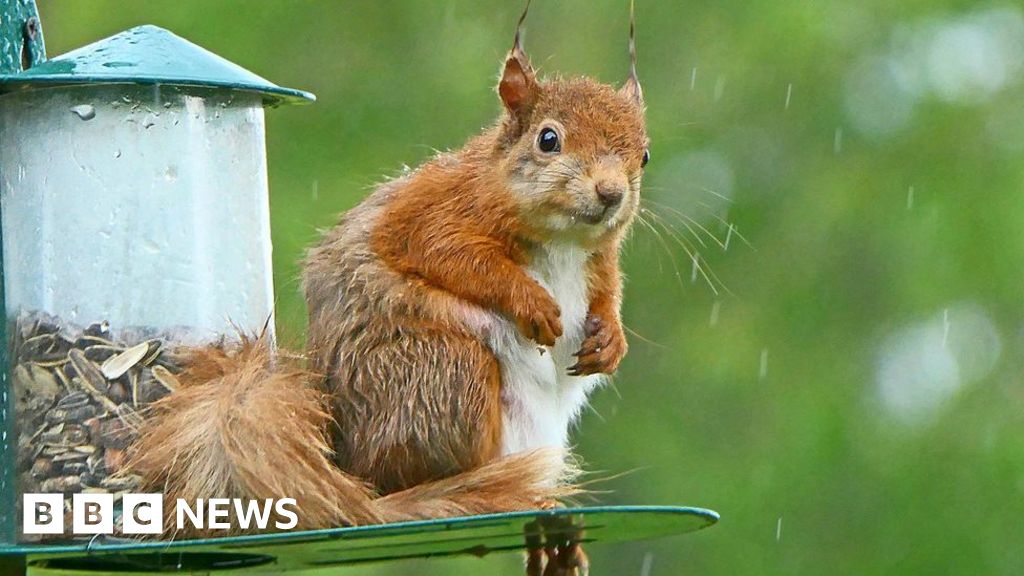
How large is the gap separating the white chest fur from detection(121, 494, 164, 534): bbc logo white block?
81 centimetres

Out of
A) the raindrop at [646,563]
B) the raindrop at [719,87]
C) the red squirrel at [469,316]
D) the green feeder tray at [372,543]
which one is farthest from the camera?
the raindrop at [646,563]

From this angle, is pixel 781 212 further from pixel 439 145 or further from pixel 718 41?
pixel 439 145

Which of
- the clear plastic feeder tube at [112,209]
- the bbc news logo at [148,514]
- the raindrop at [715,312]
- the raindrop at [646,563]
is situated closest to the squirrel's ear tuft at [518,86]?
the clear plastic feeder tube at [112,209]

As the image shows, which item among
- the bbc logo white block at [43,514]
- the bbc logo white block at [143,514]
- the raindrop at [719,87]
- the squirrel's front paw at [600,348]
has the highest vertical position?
the raindrop at [719,87]

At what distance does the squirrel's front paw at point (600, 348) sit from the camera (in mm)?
4125

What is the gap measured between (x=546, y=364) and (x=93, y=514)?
1.06 meters

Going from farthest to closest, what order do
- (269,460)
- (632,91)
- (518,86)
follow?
(632,91) → (518,86) → (269,460)

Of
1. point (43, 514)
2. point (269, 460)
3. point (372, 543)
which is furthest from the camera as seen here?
point (43, 514)

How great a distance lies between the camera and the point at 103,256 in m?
3.81

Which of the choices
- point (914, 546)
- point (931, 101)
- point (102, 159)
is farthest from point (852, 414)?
point (102, 159)

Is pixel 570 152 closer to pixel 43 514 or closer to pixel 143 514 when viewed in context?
pixel 143 514

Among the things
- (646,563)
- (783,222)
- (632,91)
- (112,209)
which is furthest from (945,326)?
(112,209)

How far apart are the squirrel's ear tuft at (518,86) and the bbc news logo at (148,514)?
42.0 inches

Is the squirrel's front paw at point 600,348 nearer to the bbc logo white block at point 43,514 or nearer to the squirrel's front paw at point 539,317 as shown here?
the squirrel's front paw at point 539,317
